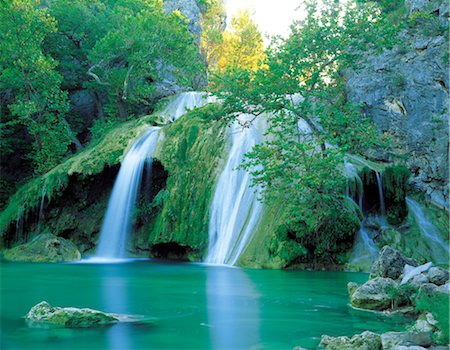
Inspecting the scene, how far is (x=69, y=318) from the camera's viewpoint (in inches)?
277

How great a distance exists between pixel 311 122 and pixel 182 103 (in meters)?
10.4

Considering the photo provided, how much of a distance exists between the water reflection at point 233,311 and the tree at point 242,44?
3482 centimetres

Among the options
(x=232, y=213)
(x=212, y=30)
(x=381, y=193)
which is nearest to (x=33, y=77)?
(x=232, y=213)

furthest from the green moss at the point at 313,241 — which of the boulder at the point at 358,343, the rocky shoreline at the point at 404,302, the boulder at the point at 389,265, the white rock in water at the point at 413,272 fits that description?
the boulder at the point at 358,343

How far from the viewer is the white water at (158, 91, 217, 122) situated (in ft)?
80.1

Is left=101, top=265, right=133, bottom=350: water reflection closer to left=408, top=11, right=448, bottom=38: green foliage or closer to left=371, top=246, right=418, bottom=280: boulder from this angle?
left=371, top=246, right=418, bottom=280: boulder

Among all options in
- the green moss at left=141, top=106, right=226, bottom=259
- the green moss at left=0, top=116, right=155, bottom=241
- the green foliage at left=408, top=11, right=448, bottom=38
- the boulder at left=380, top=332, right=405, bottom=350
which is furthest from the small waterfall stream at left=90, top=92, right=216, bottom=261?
the boulder at left=380, top=332, right=405, bottom=350

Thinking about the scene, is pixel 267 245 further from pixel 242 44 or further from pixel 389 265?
pixel 242 44

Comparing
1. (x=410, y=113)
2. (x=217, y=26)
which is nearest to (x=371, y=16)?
(x=410, y=113)

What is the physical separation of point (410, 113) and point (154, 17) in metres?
12.4

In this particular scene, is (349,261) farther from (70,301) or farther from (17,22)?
(17,22)

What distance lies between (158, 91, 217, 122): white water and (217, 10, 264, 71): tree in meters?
20.4

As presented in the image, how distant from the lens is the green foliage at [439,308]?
551 centimetres

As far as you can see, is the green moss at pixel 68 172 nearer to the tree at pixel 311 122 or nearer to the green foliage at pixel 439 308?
the tree at pixel 311 122
